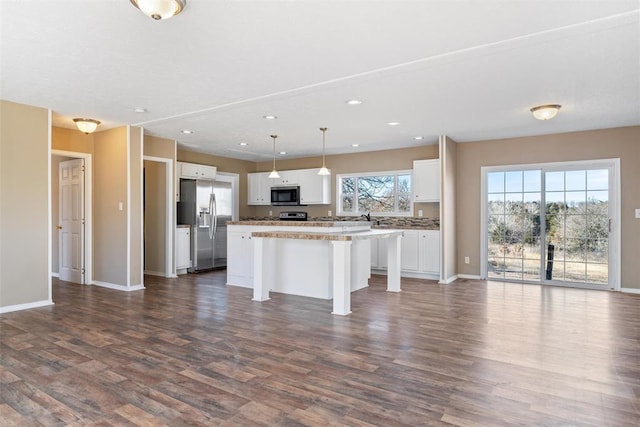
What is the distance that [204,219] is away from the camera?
7301mm

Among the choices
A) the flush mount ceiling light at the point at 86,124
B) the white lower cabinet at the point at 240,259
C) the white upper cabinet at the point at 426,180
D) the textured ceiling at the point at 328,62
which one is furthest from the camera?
the white upper cabinet at the point at 426,180

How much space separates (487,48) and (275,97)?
2.16 m

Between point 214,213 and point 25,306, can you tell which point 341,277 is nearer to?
point 25,306

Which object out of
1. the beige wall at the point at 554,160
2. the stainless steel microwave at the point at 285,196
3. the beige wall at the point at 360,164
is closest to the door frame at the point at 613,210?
the beige wall at the point at 554,160

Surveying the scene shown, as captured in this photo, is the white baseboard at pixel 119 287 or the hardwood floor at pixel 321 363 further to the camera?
the white baseboard at pixel 119 287

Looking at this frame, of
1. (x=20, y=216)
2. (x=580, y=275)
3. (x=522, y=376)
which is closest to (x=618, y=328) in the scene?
(x=522, y=376)

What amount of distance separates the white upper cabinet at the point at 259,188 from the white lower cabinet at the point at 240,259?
2770mm

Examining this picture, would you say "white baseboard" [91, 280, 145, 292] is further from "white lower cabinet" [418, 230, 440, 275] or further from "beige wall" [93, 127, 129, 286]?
"white lower cabinet" [418, 230, 440, 275]

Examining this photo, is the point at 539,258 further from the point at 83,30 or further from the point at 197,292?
the point at 83,30

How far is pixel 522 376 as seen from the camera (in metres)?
2.66

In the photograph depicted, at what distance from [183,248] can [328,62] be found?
4929 mm

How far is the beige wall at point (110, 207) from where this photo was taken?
5.74 m

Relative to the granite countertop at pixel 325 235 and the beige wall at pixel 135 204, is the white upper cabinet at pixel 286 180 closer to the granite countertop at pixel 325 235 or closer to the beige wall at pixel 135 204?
the beige wall at pixel 135 204

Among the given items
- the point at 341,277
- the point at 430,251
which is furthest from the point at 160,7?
the point at 430,251
